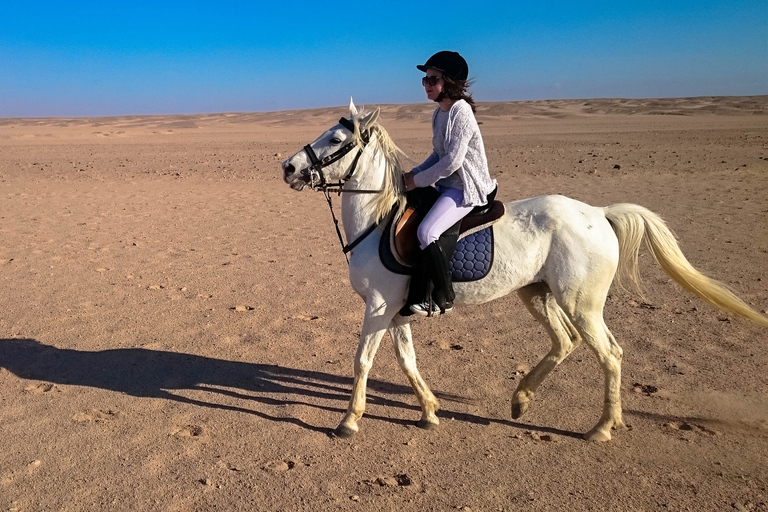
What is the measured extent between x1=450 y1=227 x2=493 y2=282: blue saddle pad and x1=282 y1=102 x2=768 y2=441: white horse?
2.4 inches

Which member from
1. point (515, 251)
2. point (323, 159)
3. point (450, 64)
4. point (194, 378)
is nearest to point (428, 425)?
point (515, 251)

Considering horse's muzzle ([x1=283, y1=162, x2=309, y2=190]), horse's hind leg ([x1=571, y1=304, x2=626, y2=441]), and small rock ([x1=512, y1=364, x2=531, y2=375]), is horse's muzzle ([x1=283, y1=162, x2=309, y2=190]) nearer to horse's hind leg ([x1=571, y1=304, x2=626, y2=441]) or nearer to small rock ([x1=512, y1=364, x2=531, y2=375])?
horse's hind leg ([x1=571, y1=304, x2=626, y2=441])

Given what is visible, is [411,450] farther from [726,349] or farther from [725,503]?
[726,349]

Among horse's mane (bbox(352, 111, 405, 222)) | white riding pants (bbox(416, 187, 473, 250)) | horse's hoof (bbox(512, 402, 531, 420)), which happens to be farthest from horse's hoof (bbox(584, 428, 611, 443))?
horse's mane (bbox(352, 111, 405, 222))

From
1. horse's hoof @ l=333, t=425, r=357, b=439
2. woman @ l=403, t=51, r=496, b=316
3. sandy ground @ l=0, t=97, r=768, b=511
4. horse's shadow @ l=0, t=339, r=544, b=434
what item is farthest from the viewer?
horse's shadow @ l=0, t=339, r=544, b=434

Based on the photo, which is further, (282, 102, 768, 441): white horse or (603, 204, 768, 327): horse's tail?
(603, 204, 768, 327): horse's tail

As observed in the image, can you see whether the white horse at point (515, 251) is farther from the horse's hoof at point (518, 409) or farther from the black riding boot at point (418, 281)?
the horse's hoof at point (518, 409)

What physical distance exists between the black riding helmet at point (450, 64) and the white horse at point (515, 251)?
571 mm

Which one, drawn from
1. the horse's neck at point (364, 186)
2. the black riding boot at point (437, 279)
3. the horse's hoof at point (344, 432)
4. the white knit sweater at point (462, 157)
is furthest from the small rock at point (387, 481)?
the white knit sweater at point (462, 157)

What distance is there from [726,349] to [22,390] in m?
6.45

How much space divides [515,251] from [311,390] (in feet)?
7.30

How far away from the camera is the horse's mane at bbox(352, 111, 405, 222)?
4367 mm

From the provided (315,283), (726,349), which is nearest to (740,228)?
(726,349)

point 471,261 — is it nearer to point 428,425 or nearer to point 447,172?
point 447,172
